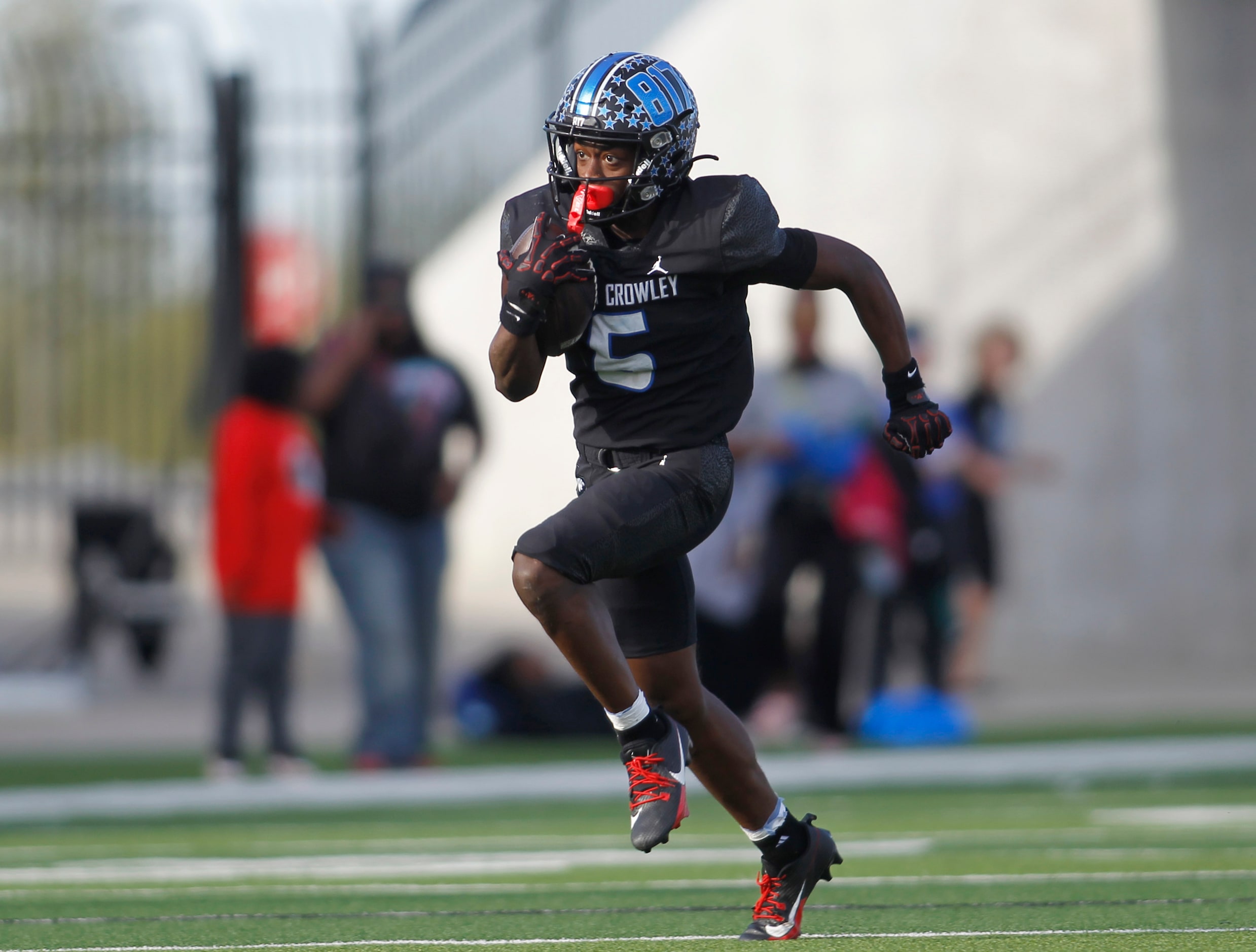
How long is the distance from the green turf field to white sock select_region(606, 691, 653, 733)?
547 millimetres

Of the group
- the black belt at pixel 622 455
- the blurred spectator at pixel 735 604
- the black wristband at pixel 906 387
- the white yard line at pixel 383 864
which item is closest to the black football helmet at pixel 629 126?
the black belt at pixel 622 455

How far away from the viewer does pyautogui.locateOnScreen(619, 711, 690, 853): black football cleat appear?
3.90m

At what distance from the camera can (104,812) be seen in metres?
7.96

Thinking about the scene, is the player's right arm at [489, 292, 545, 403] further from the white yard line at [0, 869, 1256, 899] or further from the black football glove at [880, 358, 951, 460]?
the white yard line at [0, 869, 1256, 899]

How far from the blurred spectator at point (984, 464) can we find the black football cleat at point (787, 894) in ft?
22.0

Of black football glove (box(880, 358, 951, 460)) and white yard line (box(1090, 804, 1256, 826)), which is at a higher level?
black football glove (box(880, 358, 951, 460))

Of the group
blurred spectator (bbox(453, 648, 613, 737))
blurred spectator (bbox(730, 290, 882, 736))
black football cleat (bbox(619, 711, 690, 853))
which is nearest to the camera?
black football cleat (bbox(619, 711, 690, 853))

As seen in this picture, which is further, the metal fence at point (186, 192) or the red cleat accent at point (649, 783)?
the metal fence at point (186, 192)

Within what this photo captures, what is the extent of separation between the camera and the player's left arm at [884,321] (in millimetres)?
4371

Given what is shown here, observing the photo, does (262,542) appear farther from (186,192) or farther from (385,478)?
(186,192)

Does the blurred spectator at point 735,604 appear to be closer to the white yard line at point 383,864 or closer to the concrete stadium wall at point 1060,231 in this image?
the white yard line at point 383,864

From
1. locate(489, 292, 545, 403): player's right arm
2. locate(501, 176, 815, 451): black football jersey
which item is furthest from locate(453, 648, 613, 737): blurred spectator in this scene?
locate(489, 292, 545, 403): player's right arm

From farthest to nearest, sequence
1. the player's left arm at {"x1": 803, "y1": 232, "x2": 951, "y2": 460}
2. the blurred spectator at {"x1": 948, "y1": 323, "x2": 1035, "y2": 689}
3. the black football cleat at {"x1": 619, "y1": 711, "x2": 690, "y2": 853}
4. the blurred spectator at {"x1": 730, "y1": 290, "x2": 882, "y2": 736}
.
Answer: the blurred spectator at {"x1": 948, "y1": 323, "x2": 1035, "y2": 689}, the blurred spectator at {"x1": 730, "y1": 290, "x2": 882, "y2": 736}, the player's left arm at {"x1": 803, "y1": 232, "x2": 951, "y2": 460}, the black football cleat at {"x1": 619, "y1": 711, "x2": 690, "y2": 853}

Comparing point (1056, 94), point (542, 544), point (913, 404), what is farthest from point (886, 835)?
point (1056, 94)
